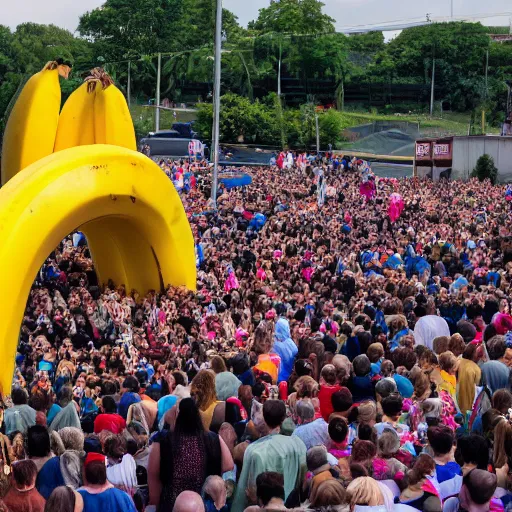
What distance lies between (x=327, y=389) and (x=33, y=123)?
623 cm

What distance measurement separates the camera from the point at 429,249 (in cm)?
1933

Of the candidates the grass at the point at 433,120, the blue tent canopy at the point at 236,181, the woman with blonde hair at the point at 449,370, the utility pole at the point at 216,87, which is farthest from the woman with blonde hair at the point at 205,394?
the grass at the point at 433,120

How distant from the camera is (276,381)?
10.3m

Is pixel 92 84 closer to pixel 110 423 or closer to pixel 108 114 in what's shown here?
pixel 108 114

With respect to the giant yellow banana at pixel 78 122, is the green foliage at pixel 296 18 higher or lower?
higher

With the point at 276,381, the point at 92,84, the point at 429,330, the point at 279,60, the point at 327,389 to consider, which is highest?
the point at 279,60

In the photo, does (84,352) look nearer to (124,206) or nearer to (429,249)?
(124,206)

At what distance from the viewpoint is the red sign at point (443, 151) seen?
37.1 meters

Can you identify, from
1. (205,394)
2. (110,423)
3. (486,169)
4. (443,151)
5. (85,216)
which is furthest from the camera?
(443,151)

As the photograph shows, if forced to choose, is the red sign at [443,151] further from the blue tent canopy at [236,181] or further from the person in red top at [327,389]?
the person in red top at [327,389]

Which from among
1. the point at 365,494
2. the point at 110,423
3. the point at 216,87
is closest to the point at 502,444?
the point at 365,494

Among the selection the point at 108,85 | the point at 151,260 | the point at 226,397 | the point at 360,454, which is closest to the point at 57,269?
the point at 151,260

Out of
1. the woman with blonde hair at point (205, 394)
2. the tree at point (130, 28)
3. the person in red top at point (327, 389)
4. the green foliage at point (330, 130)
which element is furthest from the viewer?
the tree at point (130, 28)

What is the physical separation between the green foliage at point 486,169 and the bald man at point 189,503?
1185 inches
